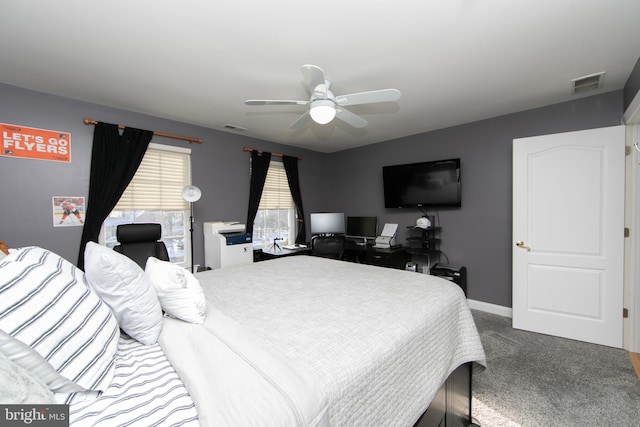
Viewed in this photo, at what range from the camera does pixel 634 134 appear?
96.7 inches

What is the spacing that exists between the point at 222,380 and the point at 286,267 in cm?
163

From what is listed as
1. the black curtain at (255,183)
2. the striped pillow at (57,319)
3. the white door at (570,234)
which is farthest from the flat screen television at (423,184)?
the striped pillow at (57,319)

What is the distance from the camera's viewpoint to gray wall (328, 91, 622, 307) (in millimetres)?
2904

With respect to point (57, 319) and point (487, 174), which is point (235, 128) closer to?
point (57, 319)

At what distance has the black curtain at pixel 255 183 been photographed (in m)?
4.12

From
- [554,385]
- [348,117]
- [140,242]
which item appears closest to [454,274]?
[554,385]

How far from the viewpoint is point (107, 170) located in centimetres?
287

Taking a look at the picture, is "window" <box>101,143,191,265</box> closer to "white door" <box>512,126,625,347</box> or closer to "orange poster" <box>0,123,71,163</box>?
"orange poster" <box>0,123,71,163</box>

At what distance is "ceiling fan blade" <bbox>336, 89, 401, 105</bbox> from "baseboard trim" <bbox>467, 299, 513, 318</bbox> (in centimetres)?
306

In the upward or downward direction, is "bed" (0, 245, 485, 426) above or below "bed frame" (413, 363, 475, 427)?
above

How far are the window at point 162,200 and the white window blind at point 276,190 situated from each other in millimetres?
1244

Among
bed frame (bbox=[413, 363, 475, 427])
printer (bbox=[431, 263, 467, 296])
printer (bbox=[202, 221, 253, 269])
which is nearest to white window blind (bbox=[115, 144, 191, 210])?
printer (bbox=[202, 221, 253, 269])

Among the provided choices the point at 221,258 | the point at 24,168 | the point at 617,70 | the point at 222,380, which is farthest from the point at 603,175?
the point at 24,168

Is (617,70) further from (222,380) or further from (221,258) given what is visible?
(221,258)
